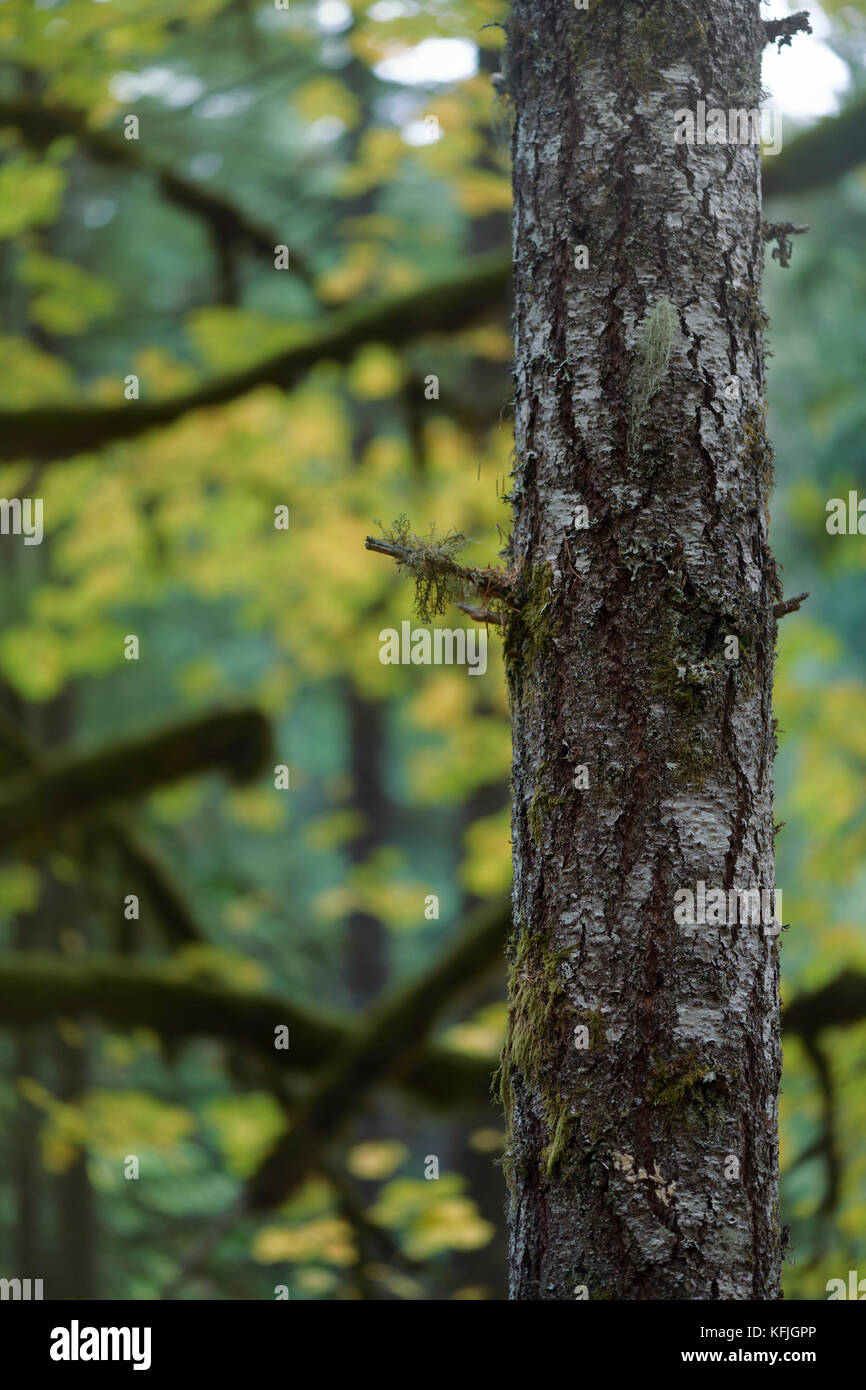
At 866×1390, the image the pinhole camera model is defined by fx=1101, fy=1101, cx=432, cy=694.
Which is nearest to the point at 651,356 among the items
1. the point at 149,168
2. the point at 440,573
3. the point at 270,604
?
the point at 440,573

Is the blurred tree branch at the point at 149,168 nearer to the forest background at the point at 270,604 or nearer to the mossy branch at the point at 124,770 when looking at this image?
the forest background at the point at 270,604

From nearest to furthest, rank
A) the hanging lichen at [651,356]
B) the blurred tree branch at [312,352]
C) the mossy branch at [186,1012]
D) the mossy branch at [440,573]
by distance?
the hanging lichen at [651,356], the mossy branch at [440,573], the mossy branch at [186,1012], the blurred tree branch at [312,352]

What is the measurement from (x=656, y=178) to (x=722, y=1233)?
1.58m

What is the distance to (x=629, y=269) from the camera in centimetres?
172

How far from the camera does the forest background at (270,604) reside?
4.68m

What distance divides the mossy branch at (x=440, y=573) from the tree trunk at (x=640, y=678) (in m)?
0.05

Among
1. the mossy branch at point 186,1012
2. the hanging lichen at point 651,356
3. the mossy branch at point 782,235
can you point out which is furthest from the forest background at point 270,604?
the hanging lichen at point 651,356

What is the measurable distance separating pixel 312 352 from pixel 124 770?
2.12m

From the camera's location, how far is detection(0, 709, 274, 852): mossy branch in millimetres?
4965

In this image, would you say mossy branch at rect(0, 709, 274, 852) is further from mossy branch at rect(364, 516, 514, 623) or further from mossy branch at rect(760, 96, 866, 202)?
mossy branch at rect(364, 516, 514, 623)

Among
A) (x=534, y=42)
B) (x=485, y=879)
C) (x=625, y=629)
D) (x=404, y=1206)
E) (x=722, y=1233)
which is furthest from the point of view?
(x=485, y=879)

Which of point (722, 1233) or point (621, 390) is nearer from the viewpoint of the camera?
point (722, 1233)
